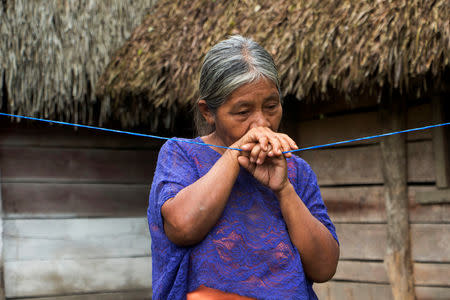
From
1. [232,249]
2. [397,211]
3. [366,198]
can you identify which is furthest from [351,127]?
[232,249]

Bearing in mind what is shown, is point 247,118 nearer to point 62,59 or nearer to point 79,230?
point 62,59

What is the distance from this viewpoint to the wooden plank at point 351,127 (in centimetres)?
393

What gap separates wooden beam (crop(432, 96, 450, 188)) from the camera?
377cm

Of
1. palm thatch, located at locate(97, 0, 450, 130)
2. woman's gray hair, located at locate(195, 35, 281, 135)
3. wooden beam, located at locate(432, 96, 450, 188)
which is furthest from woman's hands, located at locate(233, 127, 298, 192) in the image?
wooden beam, located at locate(432, 96, 450, 188)

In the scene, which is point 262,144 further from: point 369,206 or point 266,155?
point 369,206

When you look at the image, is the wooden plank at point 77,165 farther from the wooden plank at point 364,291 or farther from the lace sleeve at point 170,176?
the lace sleeve at point 170,176

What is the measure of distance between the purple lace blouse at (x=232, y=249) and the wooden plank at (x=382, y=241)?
2.48 metres

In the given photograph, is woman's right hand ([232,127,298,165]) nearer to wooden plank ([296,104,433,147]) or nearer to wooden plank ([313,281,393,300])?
wooden plank ([296,104,433,147])

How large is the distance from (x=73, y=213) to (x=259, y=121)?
423cm

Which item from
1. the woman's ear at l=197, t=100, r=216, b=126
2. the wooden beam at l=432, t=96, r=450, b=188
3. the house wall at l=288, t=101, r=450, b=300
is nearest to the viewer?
the woman's ear at l=197, t=100, r=216, b=126

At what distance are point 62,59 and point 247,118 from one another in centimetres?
379

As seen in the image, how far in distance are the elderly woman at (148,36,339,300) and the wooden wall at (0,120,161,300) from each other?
4002 millimetres

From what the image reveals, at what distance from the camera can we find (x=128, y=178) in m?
5.79

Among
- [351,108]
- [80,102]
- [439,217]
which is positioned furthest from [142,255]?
[439,217]
